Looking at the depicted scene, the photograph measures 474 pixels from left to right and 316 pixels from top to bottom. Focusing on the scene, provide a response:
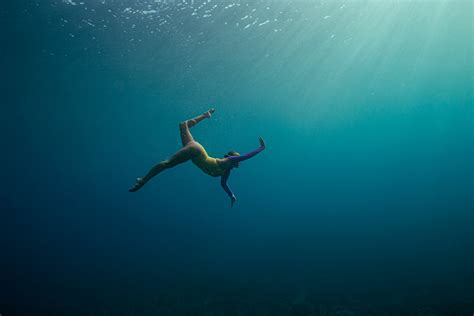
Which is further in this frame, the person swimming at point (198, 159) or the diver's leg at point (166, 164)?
the person swimming at point (198, 159)

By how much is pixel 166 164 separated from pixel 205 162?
65 centimetres

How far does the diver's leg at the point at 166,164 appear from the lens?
13.2ft

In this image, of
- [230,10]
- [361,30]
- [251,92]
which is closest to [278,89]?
[251,92]

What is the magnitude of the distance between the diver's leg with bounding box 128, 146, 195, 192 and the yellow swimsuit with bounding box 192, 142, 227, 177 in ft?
0.32

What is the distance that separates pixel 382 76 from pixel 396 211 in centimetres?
2518

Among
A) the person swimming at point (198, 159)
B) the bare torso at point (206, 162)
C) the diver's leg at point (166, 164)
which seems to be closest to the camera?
the diver's leg at point (166, 164)

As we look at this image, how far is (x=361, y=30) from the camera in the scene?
18.8 m

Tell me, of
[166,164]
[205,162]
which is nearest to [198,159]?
[205,162]

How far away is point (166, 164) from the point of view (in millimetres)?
4199

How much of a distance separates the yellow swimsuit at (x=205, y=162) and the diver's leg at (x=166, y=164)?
96 mm

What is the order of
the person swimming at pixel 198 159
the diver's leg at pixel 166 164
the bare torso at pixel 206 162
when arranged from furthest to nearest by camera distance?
the bare torso at pixel 206 162, the person swimming at pixel 198 159, the diver's leg at pixel 166 164

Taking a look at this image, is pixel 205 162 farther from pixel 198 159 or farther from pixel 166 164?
pixel 166 164

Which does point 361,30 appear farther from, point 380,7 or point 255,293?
point 255,293

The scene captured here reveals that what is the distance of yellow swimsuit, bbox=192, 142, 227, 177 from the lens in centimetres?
445
